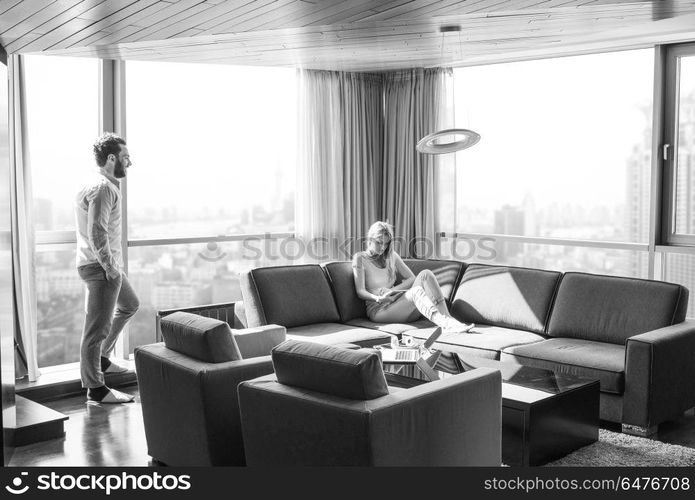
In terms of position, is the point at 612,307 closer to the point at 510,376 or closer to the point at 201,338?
the point at 510,376

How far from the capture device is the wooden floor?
13.4ft

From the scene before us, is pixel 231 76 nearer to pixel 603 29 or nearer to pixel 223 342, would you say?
pixel 603 29

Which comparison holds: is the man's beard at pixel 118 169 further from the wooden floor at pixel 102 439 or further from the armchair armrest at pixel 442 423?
the armchair armrest at pixel 442 423

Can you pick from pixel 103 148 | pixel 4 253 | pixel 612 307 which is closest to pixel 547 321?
pixel 612 307

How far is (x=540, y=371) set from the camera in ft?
14.5

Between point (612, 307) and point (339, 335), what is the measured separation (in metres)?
1.76

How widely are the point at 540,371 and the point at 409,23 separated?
2.08 metres

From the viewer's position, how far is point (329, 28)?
15.1ft

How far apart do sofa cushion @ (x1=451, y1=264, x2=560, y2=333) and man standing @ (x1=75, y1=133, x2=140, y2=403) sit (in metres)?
2.43

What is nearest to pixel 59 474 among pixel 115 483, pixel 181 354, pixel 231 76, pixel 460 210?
pixel 115 483

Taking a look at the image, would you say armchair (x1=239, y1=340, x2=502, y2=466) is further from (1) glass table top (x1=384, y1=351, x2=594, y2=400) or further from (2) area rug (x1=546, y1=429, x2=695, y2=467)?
(2) area rug (x1=546, y1=429, x2=695, y2=467)

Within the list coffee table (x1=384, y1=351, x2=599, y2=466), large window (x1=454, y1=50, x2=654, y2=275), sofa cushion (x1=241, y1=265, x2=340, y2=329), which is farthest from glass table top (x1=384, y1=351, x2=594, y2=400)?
large window (x1=454, y1=50, x2=654, y2=275)

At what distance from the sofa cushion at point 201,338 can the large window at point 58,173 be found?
2.10 m

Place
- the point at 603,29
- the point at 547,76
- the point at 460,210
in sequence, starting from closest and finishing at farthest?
the point at 603,29 → the point at 547,76 → the point at 460,210
